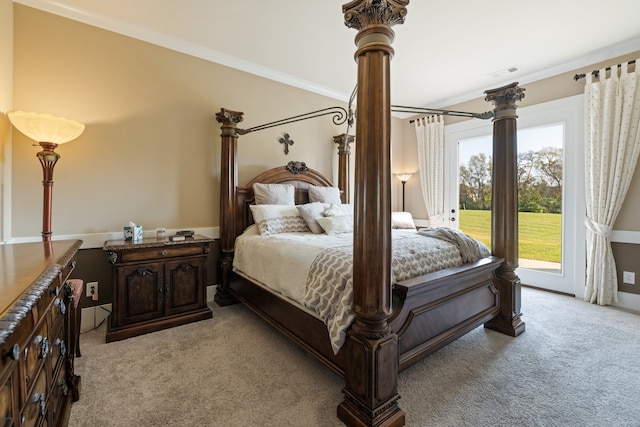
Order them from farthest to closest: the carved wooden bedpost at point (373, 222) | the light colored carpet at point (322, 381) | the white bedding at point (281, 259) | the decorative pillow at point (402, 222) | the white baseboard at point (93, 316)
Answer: the decorative pillow at point (402, 222) < the white baseboard at point (93, 316) < the white bedding at point (281, 259) < the light colored carpet at point (322, 381) < the carved wooden bedpost at point (373, 222)

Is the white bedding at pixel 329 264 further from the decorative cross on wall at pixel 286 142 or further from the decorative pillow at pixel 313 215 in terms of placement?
the decorative cross on wall at pixel 286 142

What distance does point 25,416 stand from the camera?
82 centimetres

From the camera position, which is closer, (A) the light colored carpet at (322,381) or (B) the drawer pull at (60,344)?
(B) the drawer pull at (60,344)

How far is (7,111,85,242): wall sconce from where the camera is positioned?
81.1 inches

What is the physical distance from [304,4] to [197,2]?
0.95 meters

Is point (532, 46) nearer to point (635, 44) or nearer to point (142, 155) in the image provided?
point (635, 44)

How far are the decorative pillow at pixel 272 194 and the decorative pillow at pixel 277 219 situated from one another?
160 millimetres

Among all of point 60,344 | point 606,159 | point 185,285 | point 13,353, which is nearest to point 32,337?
point 13,353

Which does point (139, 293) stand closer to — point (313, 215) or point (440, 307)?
point (313, 215)

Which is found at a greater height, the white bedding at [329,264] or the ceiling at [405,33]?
the ceiling at [405,33]

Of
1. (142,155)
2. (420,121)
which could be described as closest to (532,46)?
(420,121)

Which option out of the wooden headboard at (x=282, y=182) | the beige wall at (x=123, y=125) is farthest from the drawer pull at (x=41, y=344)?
the wooden headboard at (x=282, y=182)

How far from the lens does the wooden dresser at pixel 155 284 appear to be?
2354 mm

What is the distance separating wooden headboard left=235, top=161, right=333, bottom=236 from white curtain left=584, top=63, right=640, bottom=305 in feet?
10.5
